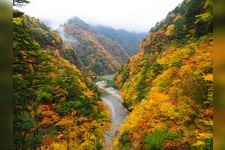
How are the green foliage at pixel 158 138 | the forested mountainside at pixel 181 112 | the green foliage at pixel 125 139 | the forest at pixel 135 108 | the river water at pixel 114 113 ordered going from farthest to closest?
the river water at pixel 114 113 → the green foliage at pixel 125 139 → the green foliage at pixel 158 138 → the forested mountainside at pixel 181 112 → the forest at pixel 135 108

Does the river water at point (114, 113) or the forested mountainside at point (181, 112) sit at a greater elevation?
the forested mountainside at point (181, 112)

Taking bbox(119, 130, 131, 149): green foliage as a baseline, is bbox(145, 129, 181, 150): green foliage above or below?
above

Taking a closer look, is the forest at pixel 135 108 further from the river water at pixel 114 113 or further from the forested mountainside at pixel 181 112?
the river water at pixel 114 113

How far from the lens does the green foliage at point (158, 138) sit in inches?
899

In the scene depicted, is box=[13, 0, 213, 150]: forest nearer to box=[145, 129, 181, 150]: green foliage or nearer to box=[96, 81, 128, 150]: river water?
box=[145, 129, 181, 150]: green foliage

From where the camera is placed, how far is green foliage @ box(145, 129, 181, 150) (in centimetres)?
2283

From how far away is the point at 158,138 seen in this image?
23938 millimetres

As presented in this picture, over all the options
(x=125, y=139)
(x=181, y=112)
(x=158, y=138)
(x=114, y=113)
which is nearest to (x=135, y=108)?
(x=125, y=139)

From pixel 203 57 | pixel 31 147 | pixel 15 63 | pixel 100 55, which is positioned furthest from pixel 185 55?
pixel 100 55

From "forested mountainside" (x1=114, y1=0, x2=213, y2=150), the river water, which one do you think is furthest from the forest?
the river water

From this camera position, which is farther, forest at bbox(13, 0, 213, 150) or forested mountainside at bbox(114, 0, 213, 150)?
forested mountainside at bbox(114, 0, 213, 150)

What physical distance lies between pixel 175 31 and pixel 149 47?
16.8 metres

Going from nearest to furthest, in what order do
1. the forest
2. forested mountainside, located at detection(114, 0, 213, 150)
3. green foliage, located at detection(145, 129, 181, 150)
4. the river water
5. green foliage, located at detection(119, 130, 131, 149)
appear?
the forest < forested mountainside, located at detection(114, 0, 213, 150) < green foliage, located at detection(145, 129, 181, 150) < green foliage, located at detection(119, 130, 131, 149) < the river water

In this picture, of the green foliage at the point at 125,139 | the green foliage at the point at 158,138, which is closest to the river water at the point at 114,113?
the green foliage at the point at 125,139
